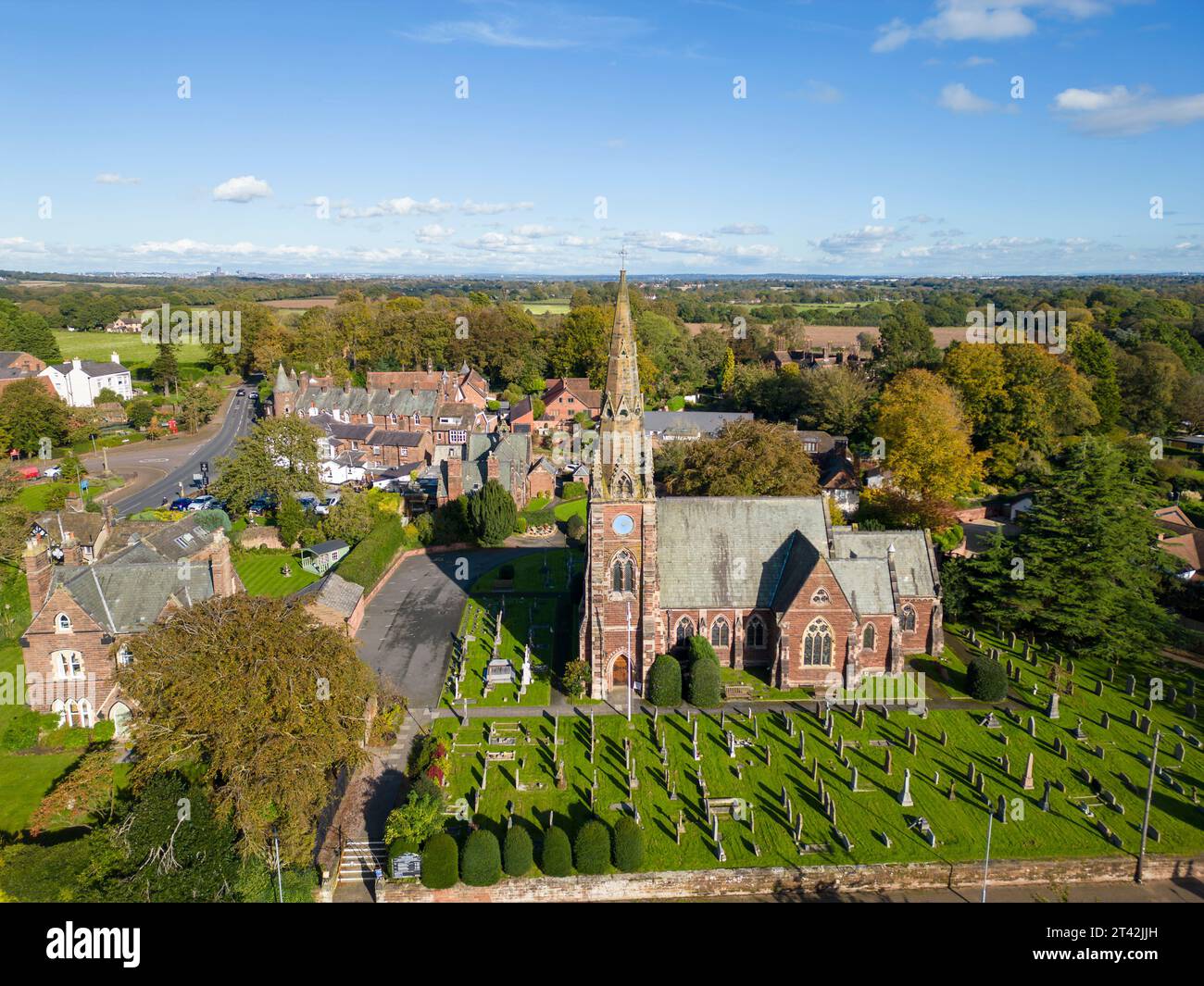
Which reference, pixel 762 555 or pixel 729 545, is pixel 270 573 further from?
pixel 762 555

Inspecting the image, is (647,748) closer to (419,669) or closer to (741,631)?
(741,631)

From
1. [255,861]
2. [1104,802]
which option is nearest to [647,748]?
[255,861]

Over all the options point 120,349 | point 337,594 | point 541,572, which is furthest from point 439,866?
point 120,349

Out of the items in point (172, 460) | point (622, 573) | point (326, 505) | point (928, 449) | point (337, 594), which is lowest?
point (337, 594)

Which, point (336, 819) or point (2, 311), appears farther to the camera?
point (2, 311)

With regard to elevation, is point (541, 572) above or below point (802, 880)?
above

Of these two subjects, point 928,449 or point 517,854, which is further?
point 928,449
